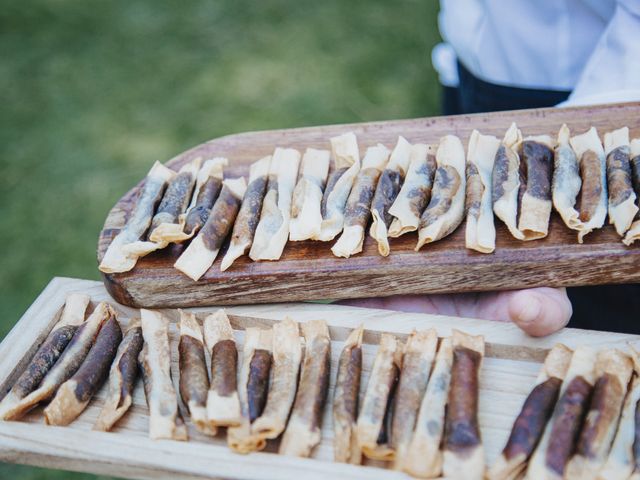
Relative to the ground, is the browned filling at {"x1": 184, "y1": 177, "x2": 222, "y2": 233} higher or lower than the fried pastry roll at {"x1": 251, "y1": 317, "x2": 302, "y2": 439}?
higher

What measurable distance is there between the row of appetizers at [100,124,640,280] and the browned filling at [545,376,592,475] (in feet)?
2.01

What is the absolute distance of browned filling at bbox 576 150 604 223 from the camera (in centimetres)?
258

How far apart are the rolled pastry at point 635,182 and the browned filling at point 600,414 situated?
548 millimetres

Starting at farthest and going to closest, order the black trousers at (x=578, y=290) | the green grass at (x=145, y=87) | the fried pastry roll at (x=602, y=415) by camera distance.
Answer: the green grass at (x=145, y=87) < the black trousers at (x=578, y=290) < the fried pastry roll at (x=602, y=415)

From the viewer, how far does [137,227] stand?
2.89 metres

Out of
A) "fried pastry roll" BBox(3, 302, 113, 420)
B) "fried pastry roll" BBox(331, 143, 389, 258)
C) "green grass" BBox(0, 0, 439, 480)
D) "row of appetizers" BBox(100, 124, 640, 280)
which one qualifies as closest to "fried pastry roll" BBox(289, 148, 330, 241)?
"row of appetizers" BBox(100, 124, 640, 280)

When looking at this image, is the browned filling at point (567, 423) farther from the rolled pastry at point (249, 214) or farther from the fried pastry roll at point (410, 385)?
the rolled pastry at point (249, 214)

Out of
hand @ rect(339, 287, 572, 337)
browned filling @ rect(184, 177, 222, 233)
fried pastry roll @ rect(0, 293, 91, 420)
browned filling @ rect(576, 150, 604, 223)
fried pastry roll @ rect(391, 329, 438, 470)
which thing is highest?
browned filling @ rect(184, 177, 222, 233)

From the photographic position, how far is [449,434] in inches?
81.9

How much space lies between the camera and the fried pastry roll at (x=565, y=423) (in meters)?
1.98

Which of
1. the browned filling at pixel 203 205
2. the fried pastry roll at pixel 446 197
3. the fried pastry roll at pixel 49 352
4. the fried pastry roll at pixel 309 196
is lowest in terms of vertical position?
the fried pastry roll at pixel 49 352

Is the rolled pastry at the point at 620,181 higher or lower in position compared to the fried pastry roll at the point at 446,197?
lower

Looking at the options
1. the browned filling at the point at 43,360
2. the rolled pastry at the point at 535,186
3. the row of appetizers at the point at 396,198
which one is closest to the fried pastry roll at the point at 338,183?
the row of appetizers at the point at 396,198

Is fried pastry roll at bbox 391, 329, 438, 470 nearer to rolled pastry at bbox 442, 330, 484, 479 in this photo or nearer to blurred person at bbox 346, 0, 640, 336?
rolled pastry at bbox 442, 330, 484, 479
